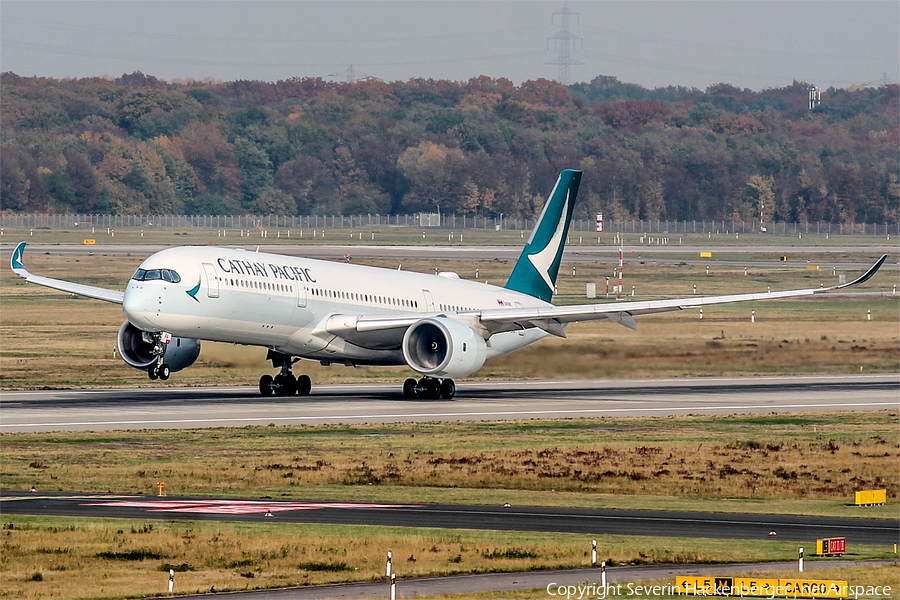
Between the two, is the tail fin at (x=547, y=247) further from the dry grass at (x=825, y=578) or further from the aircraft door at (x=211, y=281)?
the dry grass at (x=825, y=578)

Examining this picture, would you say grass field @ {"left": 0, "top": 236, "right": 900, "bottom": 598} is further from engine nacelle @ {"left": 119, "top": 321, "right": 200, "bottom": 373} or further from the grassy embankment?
engine nacelle @ {"left": 119, "top": 321, "right": 200, "bottom": 373}

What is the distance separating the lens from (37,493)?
33.5m

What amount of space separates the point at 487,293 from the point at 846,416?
58.4 feet

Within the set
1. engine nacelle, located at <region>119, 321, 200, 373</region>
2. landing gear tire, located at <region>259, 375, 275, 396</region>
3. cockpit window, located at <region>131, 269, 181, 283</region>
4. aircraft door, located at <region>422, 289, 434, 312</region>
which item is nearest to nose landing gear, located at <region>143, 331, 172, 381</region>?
cockpit window, located at <region>131, 269, 181, 283</region>

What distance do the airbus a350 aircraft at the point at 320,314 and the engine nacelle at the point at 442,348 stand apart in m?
0.05

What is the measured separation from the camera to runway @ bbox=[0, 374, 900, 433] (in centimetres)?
4919

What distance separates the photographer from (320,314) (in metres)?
54.5

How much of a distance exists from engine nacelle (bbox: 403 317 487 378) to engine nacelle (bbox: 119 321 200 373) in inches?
346

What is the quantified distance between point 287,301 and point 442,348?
22.1 feet

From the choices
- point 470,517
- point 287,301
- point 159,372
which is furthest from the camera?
point 287,301

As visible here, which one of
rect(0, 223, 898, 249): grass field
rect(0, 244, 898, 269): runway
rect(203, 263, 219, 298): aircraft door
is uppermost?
rect(0, 223, 898, 249): grass field

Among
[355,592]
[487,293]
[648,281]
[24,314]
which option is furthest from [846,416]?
[648,281]

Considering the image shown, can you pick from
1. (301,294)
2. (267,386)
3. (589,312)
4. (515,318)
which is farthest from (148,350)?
(589,312)

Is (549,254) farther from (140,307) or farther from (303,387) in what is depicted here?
(140,307)
